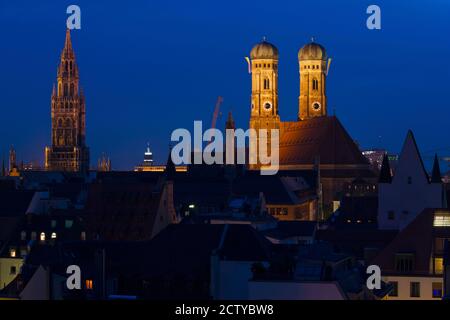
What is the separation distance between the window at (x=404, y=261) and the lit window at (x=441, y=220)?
271 cm

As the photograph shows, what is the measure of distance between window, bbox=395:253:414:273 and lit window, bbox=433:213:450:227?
2.71 m

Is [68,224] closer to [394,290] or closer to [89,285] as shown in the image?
[89,285]

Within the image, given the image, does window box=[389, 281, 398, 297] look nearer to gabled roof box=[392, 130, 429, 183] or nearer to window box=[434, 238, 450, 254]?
window box=[434, 238, 450, 254]

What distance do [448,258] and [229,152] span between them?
137820 millimetres

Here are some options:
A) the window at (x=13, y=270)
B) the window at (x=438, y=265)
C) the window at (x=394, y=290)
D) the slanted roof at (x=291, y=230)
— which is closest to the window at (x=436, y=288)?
the window at (x=438, y=265)

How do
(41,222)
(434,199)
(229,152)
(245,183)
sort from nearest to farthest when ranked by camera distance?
1. (434,199)
2. (41,222)
3. (245,183)
4. (229,152)

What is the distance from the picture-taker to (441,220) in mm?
64062

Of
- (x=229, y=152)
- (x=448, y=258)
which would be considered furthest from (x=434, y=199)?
(x=229, y=152)

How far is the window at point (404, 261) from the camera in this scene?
6176 cm

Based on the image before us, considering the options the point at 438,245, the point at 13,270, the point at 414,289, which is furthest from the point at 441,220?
the point at 13,270

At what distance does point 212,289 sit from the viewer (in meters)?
54.4

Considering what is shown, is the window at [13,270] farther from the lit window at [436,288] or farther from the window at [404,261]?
the lit window at [436,288]

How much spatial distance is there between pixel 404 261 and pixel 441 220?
357cm

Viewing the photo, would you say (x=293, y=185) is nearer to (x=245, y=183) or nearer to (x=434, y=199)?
(x=245, y=183)
